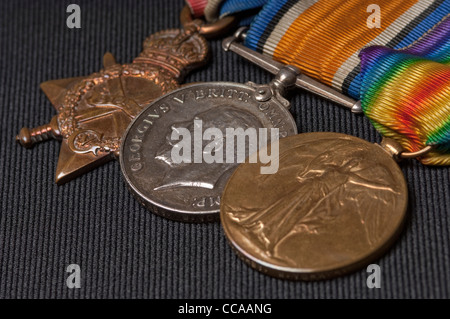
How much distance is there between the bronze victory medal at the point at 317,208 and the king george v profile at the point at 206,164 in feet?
0.16

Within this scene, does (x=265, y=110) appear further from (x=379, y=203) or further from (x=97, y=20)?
(x=97, y=20)

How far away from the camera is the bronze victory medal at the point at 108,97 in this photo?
124 centimetres

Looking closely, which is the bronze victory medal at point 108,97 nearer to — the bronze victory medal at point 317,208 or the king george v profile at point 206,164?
the king george v profile at point 206,164

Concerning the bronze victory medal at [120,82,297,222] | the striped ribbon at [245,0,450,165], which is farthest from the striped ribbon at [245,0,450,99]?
the bronze victory medal at [120,82,297,222]

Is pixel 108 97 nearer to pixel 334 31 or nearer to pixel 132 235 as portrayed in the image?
pixel 132 235

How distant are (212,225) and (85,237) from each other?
24cm

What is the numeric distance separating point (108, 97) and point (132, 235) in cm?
31

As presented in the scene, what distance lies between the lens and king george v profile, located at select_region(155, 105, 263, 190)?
1144 mm

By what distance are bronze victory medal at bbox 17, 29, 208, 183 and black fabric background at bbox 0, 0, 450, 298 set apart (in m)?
0.03

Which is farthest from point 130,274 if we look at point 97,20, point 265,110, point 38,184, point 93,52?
point 97,20

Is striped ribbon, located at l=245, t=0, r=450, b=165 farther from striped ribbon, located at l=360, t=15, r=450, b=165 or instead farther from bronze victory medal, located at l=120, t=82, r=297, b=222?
bronze victory medal, located at l=120, t=82, r=297, b=222

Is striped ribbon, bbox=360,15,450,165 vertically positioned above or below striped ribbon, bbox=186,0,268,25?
below

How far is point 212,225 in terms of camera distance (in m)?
1.15

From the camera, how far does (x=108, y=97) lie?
1.32 meters
